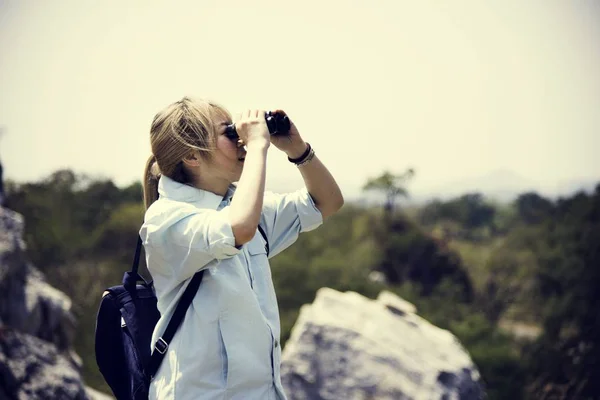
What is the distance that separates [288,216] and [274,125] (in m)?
0.37

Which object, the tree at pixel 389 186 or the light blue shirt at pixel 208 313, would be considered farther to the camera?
the tree at pixel 389 186

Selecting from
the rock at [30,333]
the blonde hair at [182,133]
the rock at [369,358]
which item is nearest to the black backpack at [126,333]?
the blonde hair at [182,133]

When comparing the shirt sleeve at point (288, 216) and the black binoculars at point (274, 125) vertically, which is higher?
the black binoculars at point (274, 125)

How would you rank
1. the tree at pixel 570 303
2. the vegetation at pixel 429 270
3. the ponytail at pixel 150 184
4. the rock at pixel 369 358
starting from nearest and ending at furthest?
the ponytail at pixel 150 184 → the rock at pixel 369 358 → the tree at pixel 570 303 → the vegetation at pixel 429 270

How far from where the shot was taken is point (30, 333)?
5789mm

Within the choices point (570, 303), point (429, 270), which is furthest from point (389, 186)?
point (570, 303)

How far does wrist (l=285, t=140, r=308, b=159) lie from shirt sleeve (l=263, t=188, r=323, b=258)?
154 millimetres

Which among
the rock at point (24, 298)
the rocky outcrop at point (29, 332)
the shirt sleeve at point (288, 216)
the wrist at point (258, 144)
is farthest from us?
the rock at point (24, 298)

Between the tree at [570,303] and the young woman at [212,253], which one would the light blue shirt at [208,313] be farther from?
the tree at [570,303]

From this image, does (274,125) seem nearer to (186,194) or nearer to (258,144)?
(258,144)

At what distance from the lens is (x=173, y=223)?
2072 millimetres

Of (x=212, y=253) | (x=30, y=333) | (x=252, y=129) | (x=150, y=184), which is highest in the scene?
(x=252, y=129)

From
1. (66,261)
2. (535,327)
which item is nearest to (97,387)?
(66,261)

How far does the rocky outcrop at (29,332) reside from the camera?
4.54 meters
